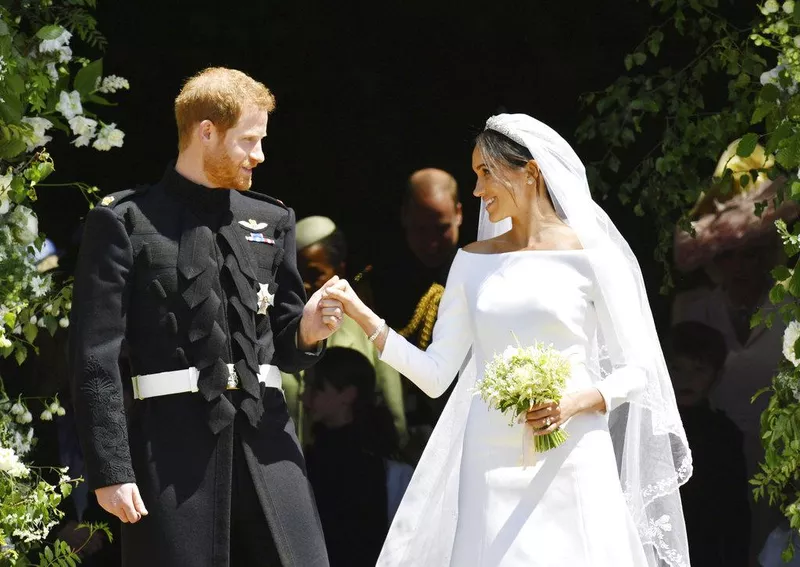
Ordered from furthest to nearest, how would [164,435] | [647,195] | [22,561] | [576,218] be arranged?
1. [647,195]
2. [22,561]
3. [576,218]
4. [164,435]

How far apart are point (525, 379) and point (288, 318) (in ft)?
2.53

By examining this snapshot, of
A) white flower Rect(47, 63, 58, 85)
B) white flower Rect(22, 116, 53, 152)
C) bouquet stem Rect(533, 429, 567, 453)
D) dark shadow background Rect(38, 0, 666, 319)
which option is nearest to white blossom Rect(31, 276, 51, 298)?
white flower Rect(22, 116, 53, 152)

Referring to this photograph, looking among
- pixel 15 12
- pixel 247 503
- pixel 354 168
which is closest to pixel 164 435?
pixel 247 503

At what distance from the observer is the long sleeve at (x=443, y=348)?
4133 mm

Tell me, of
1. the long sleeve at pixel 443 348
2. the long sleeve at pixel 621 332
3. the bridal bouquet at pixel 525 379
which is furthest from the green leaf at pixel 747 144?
the bridal bouquet at pixel 525 379

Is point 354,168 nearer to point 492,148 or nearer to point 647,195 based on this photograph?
point 647,195

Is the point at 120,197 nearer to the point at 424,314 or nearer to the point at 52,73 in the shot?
the point at 52,73

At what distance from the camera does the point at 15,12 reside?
4.68 metres

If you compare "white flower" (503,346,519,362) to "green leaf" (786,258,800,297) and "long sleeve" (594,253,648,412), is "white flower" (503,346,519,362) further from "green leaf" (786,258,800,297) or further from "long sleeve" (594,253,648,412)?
"green leaf" (786,258,800,297)

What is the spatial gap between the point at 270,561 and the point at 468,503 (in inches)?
23.5

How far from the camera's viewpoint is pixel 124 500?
364 centimetres

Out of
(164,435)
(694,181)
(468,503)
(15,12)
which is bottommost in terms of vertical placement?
(468,503)

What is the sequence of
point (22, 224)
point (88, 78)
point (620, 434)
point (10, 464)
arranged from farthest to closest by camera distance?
point (88, 78) → point (22, 224) → point (620, 434) → point (10, 464)

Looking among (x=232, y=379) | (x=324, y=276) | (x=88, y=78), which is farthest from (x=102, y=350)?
(x=324, y=276)
